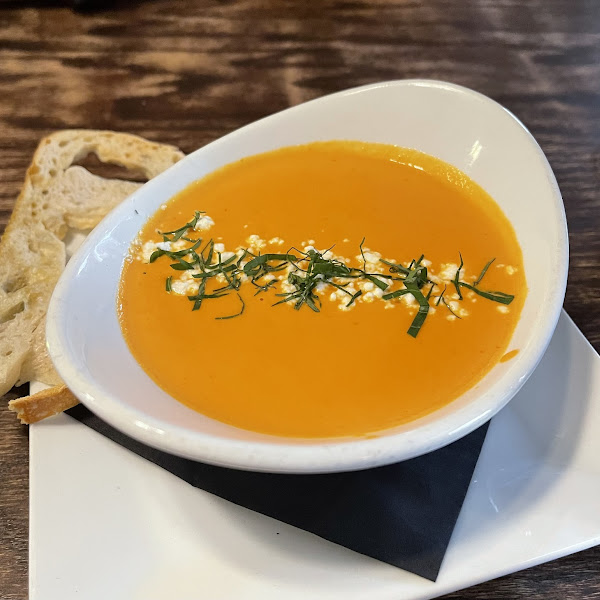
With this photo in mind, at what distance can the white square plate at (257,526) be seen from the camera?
3.63 ft

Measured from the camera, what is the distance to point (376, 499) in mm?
1193

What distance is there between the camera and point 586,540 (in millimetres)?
1114

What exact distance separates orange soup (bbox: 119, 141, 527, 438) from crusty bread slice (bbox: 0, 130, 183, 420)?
0.96 ft

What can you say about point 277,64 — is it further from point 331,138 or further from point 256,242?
point 256,242

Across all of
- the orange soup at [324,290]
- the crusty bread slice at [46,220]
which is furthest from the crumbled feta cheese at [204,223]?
the crusty bread slice at [46,220]

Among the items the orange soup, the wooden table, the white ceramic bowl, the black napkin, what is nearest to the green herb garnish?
the orange soup

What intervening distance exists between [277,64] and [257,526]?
6.94 ft

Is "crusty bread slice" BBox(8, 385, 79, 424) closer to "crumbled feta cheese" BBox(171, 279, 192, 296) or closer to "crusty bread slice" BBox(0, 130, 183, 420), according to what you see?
"crusty bread slice" BBox(0, 130, 183, 420)

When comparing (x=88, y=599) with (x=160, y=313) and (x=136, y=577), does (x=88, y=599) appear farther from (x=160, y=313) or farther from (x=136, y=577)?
(x=160, y=313)

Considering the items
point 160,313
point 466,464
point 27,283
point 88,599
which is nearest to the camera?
point 88,599

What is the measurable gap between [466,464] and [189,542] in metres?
0.56

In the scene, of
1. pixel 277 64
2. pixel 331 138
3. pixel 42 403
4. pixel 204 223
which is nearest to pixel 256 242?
pixel 204 223

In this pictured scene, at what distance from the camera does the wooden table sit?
2.30 metres

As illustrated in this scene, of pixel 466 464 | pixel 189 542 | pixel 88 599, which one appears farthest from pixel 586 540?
pixel 88 599
